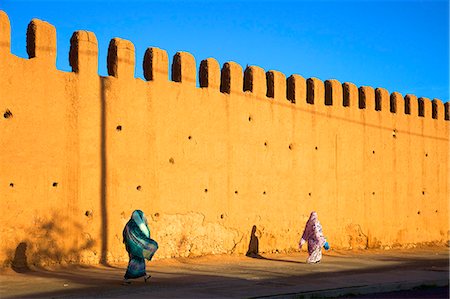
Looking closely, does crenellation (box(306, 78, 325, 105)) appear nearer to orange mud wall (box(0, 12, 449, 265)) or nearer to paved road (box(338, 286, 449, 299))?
orange mud wall (box(0, 12, 449, 265))

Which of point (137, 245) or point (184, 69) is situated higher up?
point (184, 69)

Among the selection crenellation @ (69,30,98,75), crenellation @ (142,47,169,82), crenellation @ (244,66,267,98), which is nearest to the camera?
crenellation @ (69,30,98,75)

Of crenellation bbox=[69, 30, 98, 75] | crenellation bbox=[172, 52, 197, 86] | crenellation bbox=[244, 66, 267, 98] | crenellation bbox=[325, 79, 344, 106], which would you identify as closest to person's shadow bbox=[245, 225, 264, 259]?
crenellation bbox=[244, 66, 267, 98]

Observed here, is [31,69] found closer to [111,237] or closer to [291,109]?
[111,237]

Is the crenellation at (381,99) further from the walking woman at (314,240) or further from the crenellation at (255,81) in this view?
the walking woman at (314,240)

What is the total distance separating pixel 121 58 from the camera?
13.1 m

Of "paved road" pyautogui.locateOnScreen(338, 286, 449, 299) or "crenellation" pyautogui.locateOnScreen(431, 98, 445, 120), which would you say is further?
"crenellation" pyautogui.locateOnScreen(431, 98, 445, 120)

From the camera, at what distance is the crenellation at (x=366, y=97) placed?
1820 centimetres

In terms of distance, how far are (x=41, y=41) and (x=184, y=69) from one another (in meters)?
3.15

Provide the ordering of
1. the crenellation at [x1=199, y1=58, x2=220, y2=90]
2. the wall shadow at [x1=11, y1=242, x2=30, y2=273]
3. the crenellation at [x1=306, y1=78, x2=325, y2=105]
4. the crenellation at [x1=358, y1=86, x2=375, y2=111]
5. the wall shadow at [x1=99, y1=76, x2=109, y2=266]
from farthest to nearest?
the crenellation at [x1=358, y1=86, x2=375, y2=111] → the crenellation at [x1=306, y1=78, x2=325, y2=105] → the crenellation at [x1=199, y1=58, x2=220, y2=90] → the wall shadow at [x1=99, y1=76, x2=109, y2=266] → the wall shadow at [x1=11, y1=242, x2=30, y2=273]

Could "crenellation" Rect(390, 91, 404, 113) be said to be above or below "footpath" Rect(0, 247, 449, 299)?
above

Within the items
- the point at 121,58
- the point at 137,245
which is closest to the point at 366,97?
the point at 121,58

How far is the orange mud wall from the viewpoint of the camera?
11.7m

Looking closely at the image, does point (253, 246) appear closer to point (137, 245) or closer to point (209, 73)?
point (209, 73)
